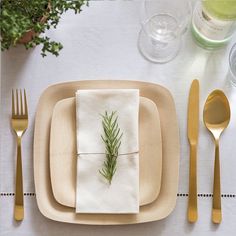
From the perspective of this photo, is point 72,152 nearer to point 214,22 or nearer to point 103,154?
point 103,154

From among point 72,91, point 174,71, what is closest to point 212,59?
point 174,71

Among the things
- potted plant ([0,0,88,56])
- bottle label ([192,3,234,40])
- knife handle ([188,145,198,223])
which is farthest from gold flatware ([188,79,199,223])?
potted plant ([0,0,88,56])

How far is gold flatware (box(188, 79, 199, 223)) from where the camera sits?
893 mm

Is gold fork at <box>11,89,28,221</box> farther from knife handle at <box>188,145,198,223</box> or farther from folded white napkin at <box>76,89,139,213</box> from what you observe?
knife handle at <box>188,145,198,223</box>

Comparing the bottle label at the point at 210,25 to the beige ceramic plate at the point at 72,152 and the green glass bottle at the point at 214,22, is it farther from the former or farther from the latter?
the beige ceramic plate at the point at 72,152

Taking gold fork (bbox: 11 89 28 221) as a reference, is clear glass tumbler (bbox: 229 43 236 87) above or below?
above

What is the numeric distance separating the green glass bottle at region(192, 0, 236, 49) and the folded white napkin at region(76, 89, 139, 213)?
19 cm

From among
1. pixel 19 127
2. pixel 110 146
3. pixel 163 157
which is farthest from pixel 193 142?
pixel 19 127

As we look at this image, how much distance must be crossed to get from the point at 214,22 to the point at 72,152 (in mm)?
383

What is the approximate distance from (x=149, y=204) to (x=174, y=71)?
0.92 ft

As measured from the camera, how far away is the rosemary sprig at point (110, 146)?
882mm

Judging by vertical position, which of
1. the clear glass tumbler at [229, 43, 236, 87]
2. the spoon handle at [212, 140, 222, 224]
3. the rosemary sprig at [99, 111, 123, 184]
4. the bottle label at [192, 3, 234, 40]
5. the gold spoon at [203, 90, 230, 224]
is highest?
the bottle label at [192, 3, 234, 40]

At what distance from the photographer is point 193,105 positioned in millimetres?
932

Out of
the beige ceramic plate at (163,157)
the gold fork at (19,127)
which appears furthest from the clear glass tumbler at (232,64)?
the gold fork at (19,127)
